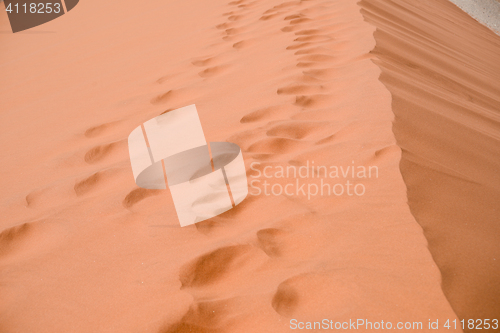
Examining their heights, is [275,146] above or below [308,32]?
below

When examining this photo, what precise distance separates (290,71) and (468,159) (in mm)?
1232

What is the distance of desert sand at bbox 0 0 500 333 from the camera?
1.03m

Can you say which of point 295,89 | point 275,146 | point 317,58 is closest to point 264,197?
point 275,146

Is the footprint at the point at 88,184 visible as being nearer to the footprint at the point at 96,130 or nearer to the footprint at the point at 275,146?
the footprint at the point at 96,130

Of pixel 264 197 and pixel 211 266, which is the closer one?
pixel 211 266

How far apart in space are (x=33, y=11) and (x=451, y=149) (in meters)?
6.34

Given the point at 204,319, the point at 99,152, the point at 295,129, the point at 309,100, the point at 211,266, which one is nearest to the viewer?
the point at 204,319

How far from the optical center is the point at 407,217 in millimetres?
1199

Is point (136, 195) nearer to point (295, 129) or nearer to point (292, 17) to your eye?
point (295, 129)

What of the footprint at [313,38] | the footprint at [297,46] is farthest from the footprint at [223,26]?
the footprint at [297,46]

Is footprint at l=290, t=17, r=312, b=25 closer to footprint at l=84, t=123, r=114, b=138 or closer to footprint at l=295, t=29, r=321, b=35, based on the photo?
→ footprint at l=295, t=29, r=321, b=35

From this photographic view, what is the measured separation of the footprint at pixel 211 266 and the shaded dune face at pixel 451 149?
A: 0.57 metres

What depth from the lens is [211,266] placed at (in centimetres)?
116

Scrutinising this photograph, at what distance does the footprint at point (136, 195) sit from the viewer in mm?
1527
